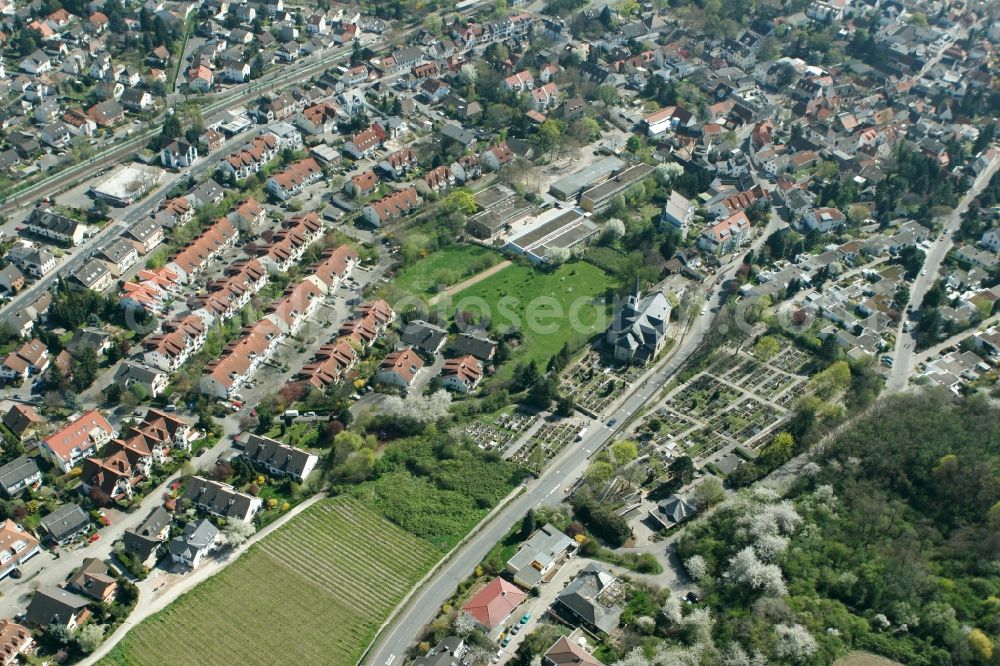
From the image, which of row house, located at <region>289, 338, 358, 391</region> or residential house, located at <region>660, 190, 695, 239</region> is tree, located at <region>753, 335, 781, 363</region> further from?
row house, located at <region>289, 338, 358, 391</region>

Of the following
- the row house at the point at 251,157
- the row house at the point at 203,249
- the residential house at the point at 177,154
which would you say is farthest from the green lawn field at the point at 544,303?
the residential house at the point at 177,154

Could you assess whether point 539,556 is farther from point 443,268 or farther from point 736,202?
point 736,202

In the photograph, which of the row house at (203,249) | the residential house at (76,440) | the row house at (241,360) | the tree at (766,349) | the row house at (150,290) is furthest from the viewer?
the row house at (203,249)

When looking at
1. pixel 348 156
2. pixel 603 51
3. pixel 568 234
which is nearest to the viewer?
pixel 568 234

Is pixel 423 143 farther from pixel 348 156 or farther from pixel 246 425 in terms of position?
pixel 246 425

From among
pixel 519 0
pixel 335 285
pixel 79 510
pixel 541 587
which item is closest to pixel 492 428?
pixel 541 587

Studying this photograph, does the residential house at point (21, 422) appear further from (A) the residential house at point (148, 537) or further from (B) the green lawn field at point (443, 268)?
(B) the green lawn field at point (443, 268)
